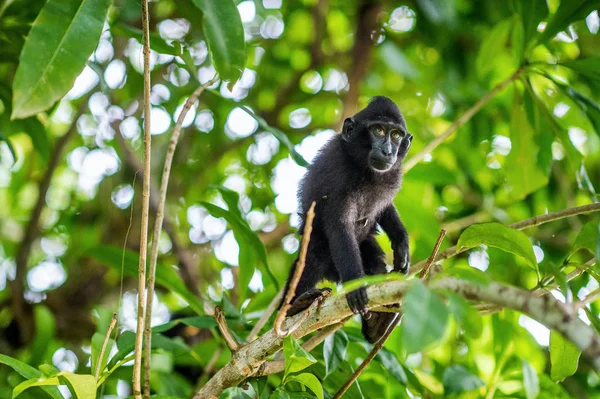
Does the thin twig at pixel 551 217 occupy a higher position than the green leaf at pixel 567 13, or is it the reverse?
the green leaf at pixel 567 13

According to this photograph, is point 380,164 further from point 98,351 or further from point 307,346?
point 98,351

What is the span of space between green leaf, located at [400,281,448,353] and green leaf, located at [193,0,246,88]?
188 centimetres

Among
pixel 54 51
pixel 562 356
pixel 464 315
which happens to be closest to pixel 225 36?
pixel 54 51

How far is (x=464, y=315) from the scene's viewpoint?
2.38m

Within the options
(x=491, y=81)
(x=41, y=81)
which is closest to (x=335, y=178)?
(x=41, y=81)

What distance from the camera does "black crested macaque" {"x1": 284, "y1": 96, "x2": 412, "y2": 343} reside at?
4.52m

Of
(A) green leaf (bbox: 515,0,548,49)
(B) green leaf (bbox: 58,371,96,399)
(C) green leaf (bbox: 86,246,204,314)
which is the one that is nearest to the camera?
(B) green leaf (bbox: 58,371,96,399)

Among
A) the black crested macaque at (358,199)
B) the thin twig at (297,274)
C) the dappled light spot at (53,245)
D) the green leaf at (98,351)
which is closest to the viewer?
the thin twig at (297,274)

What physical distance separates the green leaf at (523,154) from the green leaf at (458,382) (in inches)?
68.2

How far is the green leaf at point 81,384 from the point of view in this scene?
10.8 feet

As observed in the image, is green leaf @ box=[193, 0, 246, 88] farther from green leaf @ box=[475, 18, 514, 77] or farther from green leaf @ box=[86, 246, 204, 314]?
green leaf @ box=[475, 18, 514, 77]

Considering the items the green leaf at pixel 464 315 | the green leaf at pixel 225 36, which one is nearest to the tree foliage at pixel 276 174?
the green leaf at pixel 225 36

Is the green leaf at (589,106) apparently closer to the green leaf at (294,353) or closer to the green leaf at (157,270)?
the green leaf at (294,353)

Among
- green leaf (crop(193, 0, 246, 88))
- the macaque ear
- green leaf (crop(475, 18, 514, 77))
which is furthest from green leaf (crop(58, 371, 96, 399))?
green leaf (crop(475, 18, 514, 77))
